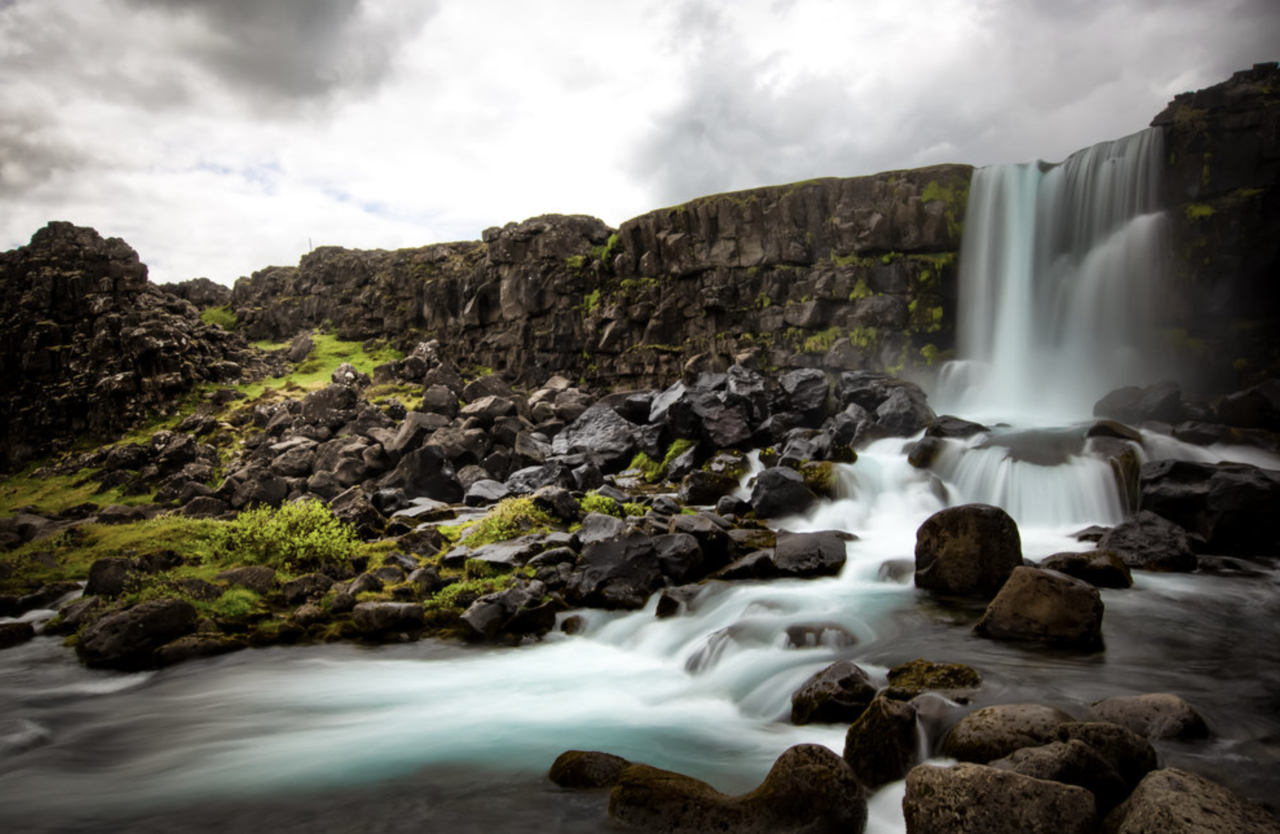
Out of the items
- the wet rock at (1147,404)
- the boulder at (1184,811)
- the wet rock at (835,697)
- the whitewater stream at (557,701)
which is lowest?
the whitewater stream at (557,701)

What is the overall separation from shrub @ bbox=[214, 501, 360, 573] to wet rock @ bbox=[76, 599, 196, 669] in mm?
2601

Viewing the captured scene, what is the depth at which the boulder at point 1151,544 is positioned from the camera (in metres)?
12.5

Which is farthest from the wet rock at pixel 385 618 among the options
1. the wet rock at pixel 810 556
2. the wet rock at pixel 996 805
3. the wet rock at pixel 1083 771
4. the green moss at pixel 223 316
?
the green moss at pixel 223 316

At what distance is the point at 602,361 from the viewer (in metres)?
39.7

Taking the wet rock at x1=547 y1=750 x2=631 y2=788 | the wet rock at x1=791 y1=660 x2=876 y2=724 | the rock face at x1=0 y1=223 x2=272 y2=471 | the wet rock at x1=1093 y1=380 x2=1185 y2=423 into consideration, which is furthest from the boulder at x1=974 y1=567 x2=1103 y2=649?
the rock face at x1=0 y1=223 x2=272 y2=471

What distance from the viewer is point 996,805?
14.9 ft

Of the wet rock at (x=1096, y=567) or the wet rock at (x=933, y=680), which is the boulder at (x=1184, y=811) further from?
the wet rock at (x=1096, y=567)

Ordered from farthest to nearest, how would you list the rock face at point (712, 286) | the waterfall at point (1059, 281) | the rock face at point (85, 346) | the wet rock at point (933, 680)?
1. the rock face at point (85, 346)
2. the rock face at point (712, 286)
3. the waterfall at point (1059, 281)
4. the wet rock at point (933, 680)

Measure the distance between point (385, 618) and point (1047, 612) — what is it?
9764 mm

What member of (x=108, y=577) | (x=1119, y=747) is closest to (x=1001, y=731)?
(x=1119, y=747)

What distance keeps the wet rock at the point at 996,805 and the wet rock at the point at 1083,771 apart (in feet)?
0.86

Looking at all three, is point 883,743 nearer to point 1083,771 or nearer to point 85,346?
point 1083,771

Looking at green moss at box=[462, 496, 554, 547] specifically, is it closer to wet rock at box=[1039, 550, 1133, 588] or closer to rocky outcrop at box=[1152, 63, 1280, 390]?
wet rock at box=[1039, 550, 1133, 588]

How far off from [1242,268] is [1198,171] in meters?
3.60
